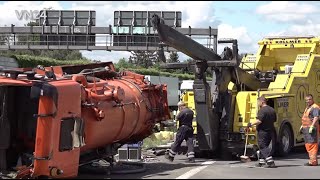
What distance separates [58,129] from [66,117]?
280mm

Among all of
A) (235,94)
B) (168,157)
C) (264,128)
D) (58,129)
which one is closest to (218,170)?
(264,128)

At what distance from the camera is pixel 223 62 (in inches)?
560

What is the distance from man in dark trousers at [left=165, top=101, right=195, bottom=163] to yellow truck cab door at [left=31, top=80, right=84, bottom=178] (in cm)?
413

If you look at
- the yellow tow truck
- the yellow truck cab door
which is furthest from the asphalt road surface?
the yellow truck cab door

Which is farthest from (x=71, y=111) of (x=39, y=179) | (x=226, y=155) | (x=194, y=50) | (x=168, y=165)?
(x=226, y=155)

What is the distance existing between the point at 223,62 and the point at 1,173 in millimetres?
6489

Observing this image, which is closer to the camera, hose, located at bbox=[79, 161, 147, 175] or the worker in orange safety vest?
hose, located at bbox=[79, 161, 147, 175]

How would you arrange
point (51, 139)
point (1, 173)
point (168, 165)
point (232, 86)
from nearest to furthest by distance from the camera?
1. point (51, 139)
2. point (1, 173)
3. point (168, 165)
4. point (232, 86)

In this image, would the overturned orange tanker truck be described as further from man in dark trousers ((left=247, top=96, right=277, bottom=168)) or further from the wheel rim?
the wheel rim

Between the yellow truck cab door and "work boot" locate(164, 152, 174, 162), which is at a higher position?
the yellow truck cab door

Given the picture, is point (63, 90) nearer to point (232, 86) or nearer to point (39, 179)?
point (39, 179)

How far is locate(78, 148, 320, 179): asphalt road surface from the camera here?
36.6ft

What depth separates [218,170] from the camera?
1217cm

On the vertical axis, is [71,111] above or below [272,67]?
below
